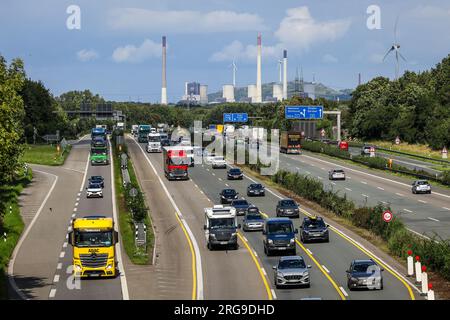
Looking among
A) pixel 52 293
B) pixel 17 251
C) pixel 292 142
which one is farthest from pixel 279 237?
pixel 292 142

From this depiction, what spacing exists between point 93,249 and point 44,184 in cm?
5676

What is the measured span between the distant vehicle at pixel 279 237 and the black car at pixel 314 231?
4.44 metres

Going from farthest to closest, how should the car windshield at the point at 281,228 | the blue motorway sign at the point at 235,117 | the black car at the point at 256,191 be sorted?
1. the blue motorway sign at the point at 235,117
2. the black car at the point at 256,191
3. the car windshield at the point at 281,228

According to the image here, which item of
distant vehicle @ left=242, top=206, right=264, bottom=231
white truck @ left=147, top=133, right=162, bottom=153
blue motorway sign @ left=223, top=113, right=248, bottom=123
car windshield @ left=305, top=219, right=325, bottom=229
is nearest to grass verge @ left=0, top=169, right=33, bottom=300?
distant vehicle @ left=242, top=206, right=264, bottom=231

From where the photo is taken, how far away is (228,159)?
410 ft

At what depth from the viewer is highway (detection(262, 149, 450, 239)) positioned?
2461 inches

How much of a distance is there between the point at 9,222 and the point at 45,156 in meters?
66.7

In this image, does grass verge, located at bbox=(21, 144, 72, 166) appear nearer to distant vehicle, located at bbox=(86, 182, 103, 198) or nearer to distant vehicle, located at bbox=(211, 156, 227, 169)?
distant vehicle, located at bbox=(211, 156, 227, 169)

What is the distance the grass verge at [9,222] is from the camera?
4470 cm

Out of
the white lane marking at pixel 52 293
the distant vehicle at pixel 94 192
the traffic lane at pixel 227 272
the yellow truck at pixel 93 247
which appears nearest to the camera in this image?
the traffic lane at pixel 227 272

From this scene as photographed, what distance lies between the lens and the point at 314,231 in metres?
52.9

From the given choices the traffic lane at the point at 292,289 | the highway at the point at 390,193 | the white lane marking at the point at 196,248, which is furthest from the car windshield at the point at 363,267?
the highway at the point at 390,193

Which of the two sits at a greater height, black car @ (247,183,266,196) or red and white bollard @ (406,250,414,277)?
red and white bollard @ (406,250,414,277)

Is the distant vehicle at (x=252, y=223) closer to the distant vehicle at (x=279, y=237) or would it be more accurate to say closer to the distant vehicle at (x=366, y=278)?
the distant vehicle at (x=279, y=237)
